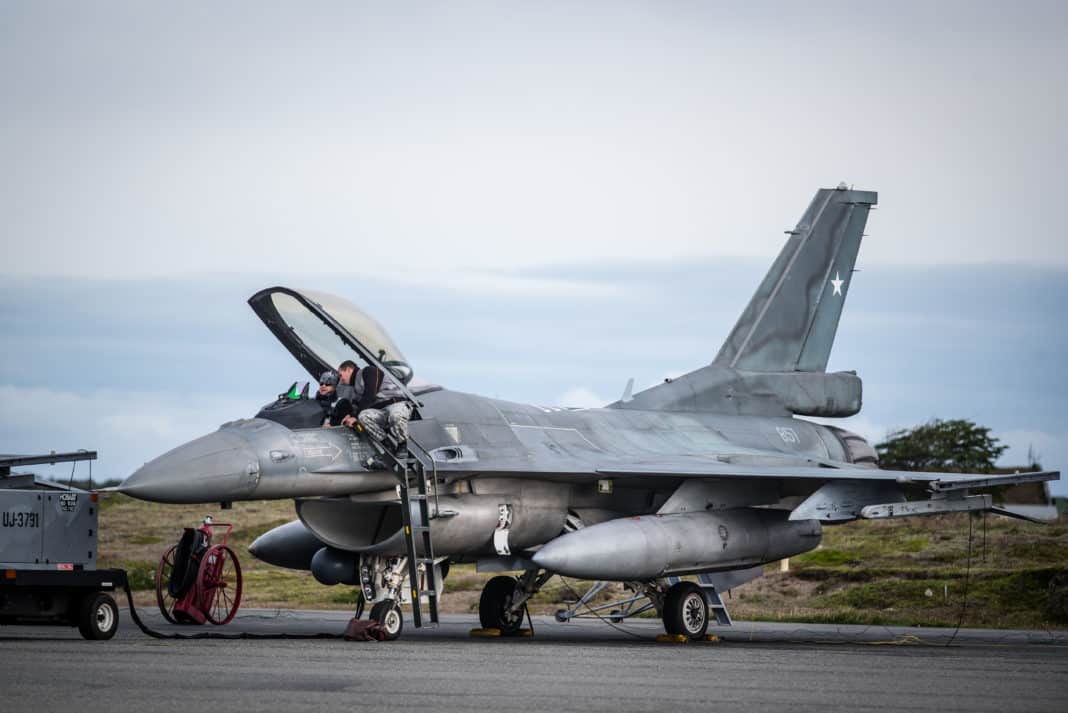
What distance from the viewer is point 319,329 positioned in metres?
14.0

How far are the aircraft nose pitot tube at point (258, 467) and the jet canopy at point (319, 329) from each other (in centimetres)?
79

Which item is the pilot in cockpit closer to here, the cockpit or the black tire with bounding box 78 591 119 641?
the cockpit

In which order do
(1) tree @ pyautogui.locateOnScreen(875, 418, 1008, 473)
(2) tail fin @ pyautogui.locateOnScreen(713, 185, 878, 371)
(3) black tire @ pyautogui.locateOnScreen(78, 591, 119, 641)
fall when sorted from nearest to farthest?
(3) black tire @ pyautogui.locateOnScreen(78, 591, 119, 641) < (2) tail fin @ pyautogui.locateOnScreen(713, 185, 878, 371) < (1) tree @ pyautogui.locateOnScreen(875, 418, 1008, 473)

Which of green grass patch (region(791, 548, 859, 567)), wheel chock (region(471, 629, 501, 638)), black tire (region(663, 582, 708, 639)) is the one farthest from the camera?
green grass patch (region(791, 548, 859, 567))

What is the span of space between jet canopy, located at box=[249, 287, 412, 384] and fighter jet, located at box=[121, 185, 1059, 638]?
0.05 ft

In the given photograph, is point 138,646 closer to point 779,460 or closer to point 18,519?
point 18,519

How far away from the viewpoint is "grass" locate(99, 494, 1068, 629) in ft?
67.2

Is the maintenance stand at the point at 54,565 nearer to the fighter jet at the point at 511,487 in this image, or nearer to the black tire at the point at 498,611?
the fighter jet at the point at 511,487

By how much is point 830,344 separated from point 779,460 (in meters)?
3.33

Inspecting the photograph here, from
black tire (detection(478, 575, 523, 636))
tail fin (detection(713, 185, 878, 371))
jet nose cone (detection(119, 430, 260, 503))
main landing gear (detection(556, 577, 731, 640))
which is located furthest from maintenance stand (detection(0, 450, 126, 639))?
tail fin (detection(713, 185, 878, 371))

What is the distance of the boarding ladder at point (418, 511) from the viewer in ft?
44.2

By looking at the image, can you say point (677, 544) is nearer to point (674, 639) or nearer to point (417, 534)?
point (674, 639)

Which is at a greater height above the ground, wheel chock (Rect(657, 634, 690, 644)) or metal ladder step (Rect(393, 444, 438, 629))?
metal ladder step (Rect(393, 444, 438, 629))

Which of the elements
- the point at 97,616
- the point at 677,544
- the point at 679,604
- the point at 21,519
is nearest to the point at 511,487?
the point at 677,544
